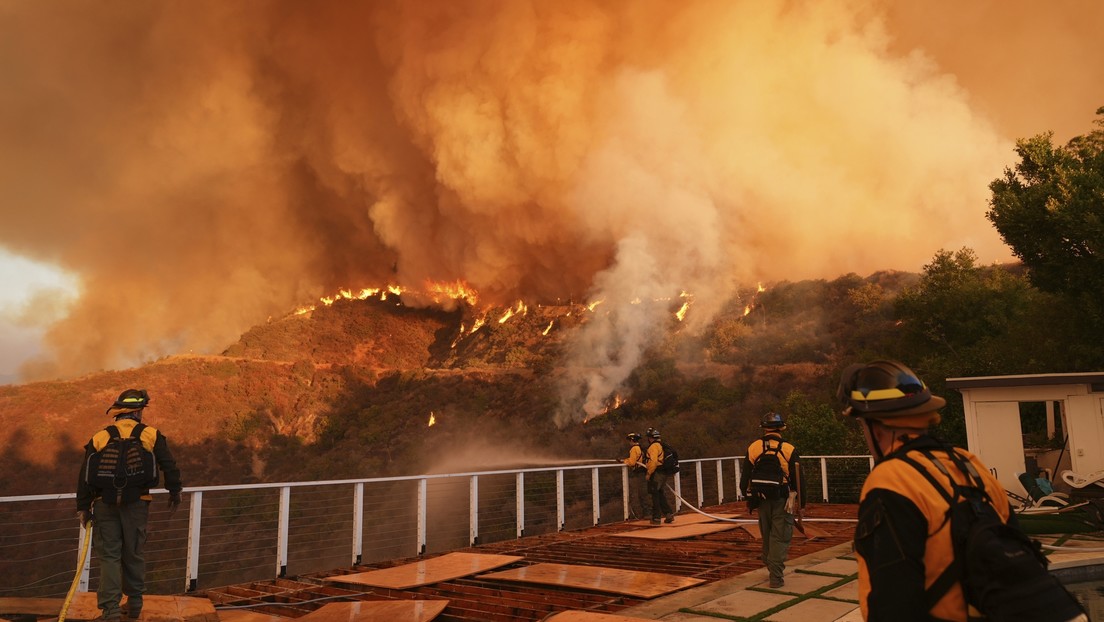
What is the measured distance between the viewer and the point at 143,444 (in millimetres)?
5145

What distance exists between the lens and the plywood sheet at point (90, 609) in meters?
4.82

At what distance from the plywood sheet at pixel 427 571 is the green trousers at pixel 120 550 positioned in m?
2.06

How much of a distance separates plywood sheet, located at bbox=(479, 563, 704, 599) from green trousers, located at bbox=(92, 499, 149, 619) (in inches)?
119

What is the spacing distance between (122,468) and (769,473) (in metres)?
5.44

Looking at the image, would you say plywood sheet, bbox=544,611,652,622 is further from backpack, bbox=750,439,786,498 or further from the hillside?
the hillside

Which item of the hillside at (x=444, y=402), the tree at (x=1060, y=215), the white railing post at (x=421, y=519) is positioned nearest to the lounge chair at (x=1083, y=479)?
the white railing post at (x=421, y=519)

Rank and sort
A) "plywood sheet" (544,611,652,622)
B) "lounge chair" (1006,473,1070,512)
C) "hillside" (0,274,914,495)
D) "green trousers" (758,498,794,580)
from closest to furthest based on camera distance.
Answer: "plywood sheet" (544,611,652,622) < "green trousers" (758,498,794,580) < "lounge chair" (1006,473,1070,512) < "hillside" (0,274,914,495)

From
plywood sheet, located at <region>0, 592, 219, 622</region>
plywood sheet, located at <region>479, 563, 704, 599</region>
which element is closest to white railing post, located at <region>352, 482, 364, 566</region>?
plywood sheet, located at <region>479, 563, 704, 599</region>

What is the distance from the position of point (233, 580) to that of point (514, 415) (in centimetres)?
2368

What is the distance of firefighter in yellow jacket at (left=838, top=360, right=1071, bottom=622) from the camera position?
1630mm

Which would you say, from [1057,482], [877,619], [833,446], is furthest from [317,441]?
[877,619]

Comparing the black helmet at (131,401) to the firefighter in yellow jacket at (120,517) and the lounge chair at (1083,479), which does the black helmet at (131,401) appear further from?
the lounge chair at (1083,479)

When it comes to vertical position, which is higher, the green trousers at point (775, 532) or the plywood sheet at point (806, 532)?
the green trousers at point (775, 532)

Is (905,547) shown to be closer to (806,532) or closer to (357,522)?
(357,522)
